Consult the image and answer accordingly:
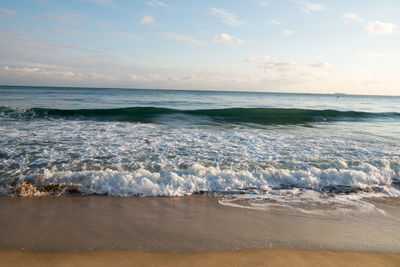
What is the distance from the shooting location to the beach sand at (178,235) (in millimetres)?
2498

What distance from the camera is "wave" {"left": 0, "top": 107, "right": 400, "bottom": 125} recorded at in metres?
13.7

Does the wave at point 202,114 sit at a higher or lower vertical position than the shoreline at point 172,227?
higher

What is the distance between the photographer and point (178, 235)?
→ 291cm

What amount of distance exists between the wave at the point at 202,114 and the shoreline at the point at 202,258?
1071cm

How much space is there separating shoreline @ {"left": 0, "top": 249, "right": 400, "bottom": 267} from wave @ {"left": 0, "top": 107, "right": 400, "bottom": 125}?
10.7 metres

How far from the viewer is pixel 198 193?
419 centimetres

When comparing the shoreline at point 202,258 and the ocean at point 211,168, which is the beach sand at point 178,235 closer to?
the shoreline at point 202,258

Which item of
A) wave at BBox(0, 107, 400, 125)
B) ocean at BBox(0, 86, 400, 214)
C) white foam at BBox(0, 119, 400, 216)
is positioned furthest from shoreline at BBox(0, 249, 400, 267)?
wave at BBox(0, 107, 400, 125)

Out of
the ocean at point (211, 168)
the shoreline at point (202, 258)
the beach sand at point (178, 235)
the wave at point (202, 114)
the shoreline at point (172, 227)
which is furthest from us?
the wave at point (202, 114)

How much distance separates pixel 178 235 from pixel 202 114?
46.4 ft

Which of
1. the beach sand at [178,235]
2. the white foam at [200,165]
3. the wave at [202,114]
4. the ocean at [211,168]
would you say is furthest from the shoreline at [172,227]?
the wave at [202,114]

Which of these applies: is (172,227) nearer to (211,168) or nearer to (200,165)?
(211,168)

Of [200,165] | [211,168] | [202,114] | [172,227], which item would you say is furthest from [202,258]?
[202,114]

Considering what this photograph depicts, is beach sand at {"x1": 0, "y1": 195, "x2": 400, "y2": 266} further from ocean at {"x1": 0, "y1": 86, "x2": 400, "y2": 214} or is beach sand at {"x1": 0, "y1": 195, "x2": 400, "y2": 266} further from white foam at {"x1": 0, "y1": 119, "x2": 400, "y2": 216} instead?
white foam at {"x1": 0, "y1": 119, "x2": 400, "y2": 216}
